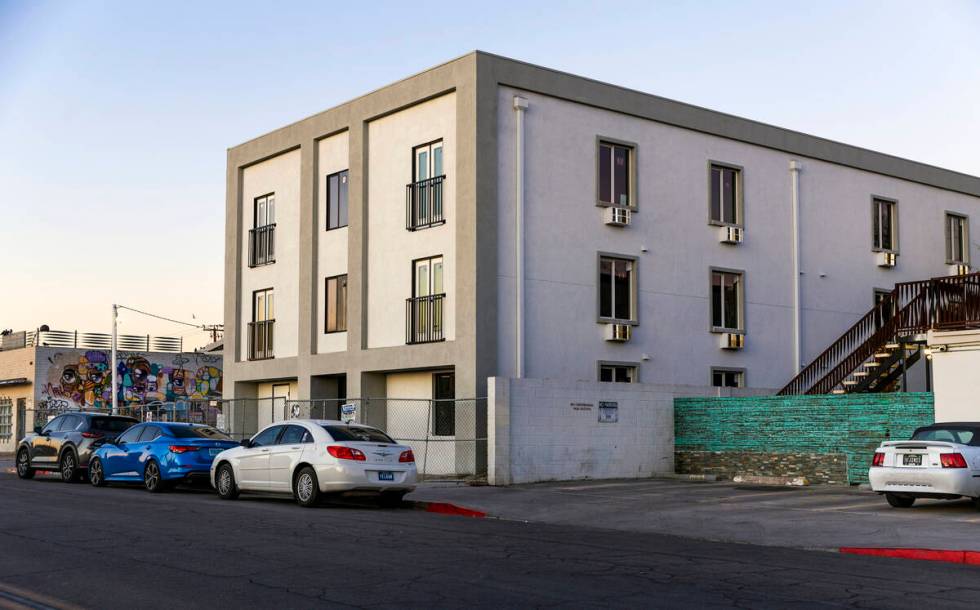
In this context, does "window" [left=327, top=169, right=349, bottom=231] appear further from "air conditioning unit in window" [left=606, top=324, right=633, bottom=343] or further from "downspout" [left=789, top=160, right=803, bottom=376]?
"downspout" [left=789, top=160, right=803, bottom=376]

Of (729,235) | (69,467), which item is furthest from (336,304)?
(729,235)

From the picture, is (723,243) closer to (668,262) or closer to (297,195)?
(668,262)

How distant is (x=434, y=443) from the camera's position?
2759 centimetres

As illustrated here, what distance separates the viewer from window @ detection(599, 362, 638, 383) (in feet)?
94.4

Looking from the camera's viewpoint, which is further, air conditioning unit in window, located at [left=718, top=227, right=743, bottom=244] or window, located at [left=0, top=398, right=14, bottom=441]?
window, located at [left=0, top=398, right=14, bottom=441]

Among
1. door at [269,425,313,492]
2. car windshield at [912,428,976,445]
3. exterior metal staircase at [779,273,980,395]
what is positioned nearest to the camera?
car windshield at [912,428,976,445]

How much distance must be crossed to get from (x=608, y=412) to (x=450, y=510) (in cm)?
750

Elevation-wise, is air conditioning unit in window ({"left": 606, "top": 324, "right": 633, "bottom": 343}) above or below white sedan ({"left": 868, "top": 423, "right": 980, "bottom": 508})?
above

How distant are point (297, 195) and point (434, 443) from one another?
9803mm

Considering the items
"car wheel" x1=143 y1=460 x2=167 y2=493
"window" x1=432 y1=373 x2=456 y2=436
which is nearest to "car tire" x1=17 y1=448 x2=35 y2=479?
"car wheel" x1=143 y1=460 x2=167 y2=493

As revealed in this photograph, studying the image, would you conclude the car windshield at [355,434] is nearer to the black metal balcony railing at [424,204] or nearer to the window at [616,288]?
the black metal balcony railing at [424,204]

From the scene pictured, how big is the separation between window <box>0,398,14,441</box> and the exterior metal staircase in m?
38.9

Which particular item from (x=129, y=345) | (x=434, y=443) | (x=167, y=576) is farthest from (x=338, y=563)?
(x=129, y=345)

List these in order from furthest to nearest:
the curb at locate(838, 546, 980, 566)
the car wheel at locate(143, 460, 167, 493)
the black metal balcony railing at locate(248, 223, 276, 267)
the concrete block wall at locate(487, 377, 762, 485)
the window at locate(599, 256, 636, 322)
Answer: the black metal balcony railing at locate(248, 223, 276, 267) < the window at locate(599, 256, 636, 322) < the concrete block wall at locate(487, 377, 762, 485) < the car wheel at locate(143, 460, 167, 493) < the curb at locate(838, 546, 980, 566)
